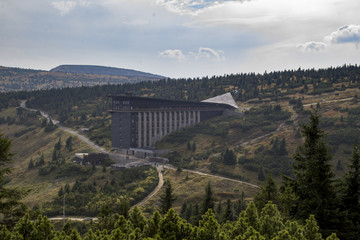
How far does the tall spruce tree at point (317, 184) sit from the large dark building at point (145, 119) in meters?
70.6

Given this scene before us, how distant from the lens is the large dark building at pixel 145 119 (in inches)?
3605

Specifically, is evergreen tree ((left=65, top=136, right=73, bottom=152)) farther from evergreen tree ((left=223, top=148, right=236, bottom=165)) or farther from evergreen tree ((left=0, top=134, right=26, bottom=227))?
evergreen tree ((left=0, top=134, right=26, bottom=227))

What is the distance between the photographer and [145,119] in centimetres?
9562

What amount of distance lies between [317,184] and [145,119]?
246ft

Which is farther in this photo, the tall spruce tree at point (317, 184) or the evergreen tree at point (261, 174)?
the evergreen tree at point (261, 174)

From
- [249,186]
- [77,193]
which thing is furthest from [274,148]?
[77,193]

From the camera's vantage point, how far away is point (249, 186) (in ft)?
222

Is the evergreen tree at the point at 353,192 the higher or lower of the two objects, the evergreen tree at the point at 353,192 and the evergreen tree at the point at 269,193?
the higher

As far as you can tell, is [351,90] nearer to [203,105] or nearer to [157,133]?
[203,105]

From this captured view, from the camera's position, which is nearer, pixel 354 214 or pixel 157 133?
pixel 354 214

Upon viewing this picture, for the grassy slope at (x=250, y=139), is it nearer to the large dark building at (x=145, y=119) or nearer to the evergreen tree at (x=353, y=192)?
the large dark building at (x=145, y=119)

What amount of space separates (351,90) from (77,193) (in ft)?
357

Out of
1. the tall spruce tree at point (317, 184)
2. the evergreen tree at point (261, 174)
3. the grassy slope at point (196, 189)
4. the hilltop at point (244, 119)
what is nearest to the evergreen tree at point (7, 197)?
the tall spruce tree at point (317, 184)

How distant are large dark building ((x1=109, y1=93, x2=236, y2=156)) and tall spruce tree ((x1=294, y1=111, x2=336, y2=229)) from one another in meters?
70.6
